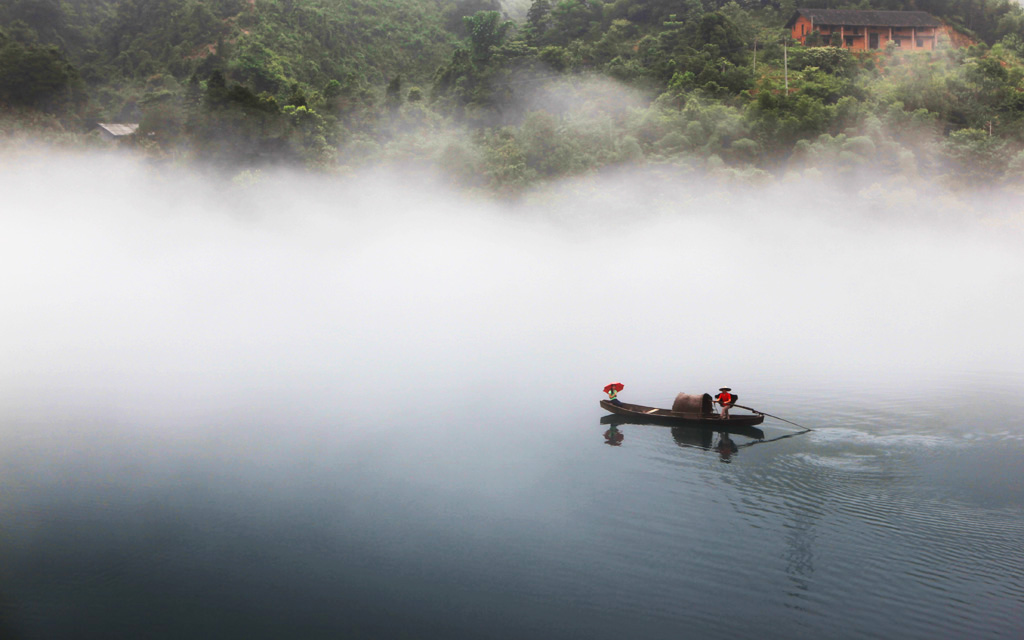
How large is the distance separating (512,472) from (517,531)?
3.75m

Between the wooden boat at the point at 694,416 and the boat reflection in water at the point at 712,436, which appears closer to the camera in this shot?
the boat reflection in water at the point at 712,436

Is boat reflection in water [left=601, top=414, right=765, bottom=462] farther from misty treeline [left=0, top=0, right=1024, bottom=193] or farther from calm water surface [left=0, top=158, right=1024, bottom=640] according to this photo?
misty treeline [left=0, top=0, right=1024, bottom=193]

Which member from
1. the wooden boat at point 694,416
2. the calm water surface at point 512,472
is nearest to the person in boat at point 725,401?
the wooden boat at point 694,416

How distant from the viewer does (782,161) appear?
6059 centimetres

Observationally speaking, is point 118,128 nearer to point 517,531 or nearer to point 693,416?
point 693,416

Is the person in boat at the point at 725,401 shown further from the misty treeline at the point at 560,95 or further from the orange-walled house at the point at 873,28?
the orange-walled house at the point at 873,28

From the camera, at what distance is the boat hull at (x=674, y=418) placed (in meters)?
22.5

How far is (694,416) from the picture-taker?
22.6 m

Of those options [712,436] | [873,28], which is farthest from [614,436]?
[873,28]

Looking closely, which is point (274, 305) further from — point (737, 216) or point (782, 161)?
point (782, 161)

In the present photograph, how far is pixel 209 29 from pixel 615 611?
84.3m

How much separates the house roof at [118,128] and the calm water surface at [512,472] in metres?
22.6

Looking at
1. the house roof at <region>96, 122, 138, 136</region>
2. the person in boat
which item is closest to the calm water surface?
the person in boat

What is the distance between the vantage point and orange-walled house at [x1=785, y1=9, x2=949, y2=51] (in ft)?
228
